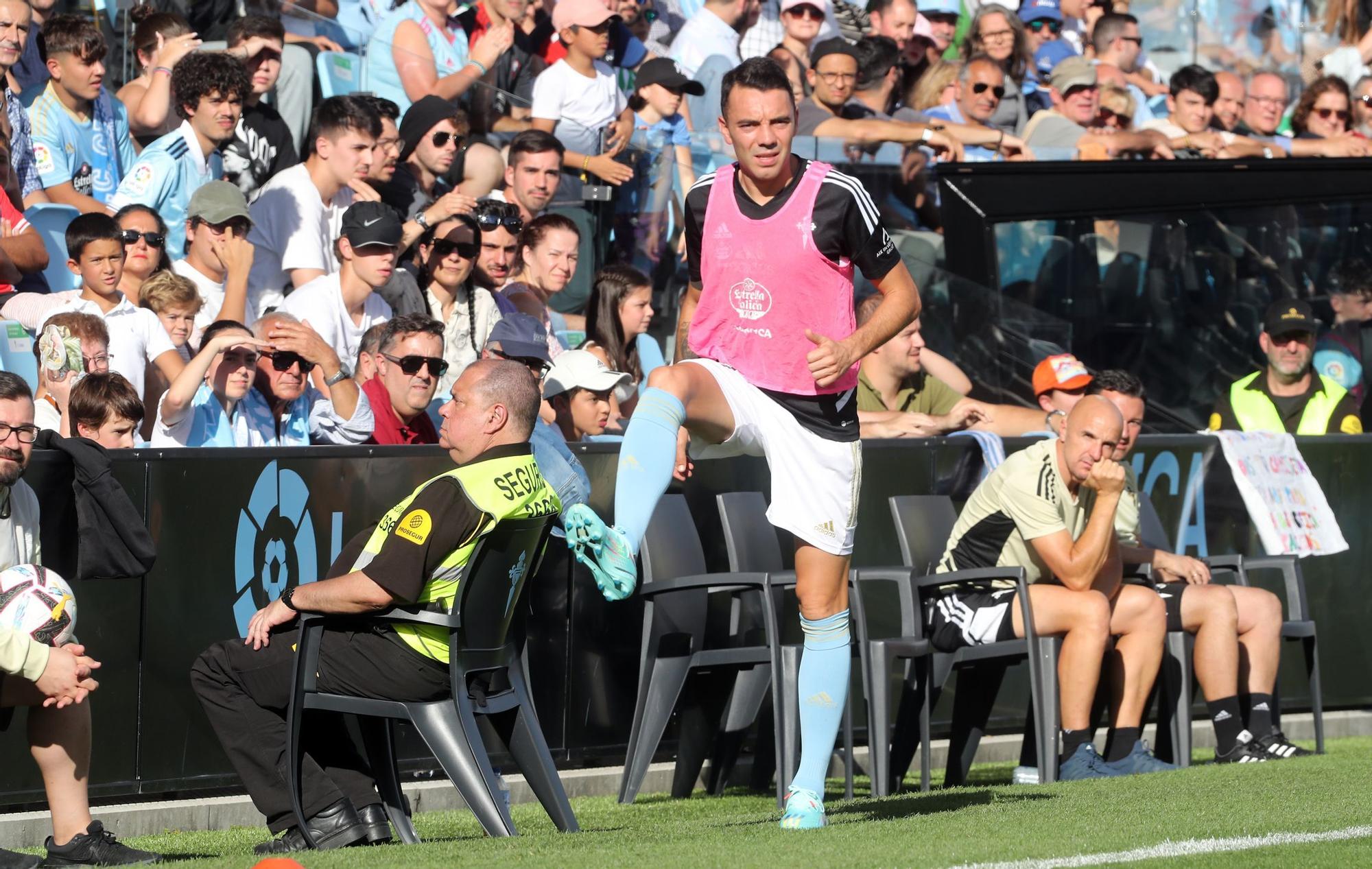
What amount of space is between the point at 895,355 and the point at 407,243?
271 centimetres

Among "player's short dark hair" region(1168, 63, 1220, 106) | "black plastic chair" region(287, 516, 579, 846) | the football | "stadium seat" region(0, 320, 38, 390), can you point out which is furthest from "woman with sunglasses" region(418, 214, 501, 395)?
"player's short dark hair" region(1168, 63, 1220, 106)

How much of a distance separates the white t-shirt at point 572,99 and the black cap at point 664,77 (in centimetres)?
25

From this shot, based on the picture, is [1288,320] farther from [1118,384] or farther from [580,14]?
[580,14]

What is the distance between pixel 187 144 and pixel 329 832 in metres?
4.59

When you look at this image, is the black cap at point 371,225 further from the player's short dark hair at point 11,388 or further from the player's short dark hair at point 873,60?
the player's short dark hair at point 873,60

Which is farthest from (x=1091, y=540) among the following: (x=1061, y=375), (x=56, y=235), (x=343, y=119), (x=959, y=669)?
(x=56, y=235)

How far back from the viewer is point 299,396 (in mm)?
8578

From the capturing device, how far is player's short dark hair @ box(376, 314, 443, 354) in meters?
8.06

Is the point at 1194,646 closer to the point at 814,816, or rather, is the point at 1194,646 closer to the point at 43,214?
the point at 814,816

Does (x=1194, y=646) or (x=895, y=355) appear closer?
(x=1194, y=646)

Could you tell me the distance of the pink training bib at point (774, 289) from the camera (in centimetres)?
571

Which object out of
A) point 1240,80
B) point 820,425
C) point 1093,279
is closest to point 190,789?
point 820,425

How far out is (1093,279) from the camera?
500 inches

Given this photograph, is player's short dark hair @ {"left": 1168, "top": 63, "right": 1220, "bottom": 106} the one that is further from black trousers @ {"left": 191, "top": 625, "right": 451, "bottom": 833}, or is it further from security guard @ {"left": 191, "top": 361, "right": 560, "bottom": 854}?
black trousers @ {"left": 191, "top": 625, "right": 451, "bottom": 833}
